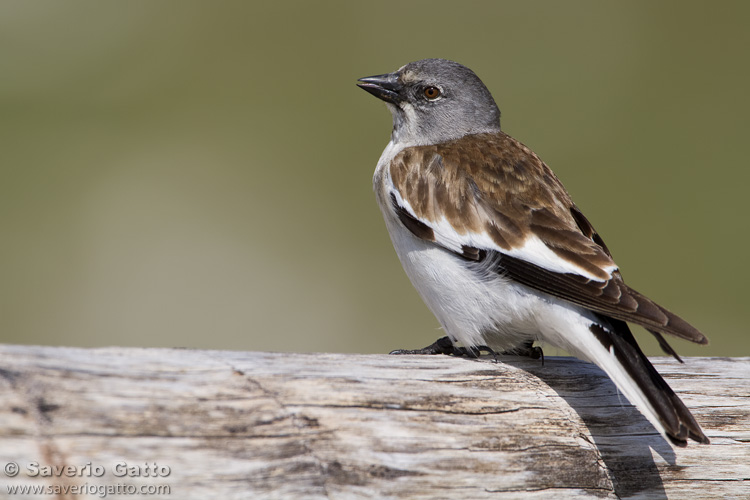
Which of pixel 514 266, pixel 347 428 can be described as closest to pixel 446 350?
pixel 514 266

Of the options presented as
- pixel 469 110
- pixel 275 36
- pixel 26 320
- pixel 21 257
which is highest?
pixel 275 36

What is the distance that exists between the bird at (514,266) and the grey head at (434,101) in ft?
0.52

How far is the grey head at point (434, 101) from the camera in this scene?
4.54m

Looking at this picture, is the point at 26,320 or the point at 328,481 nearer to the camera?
the point at 328,481

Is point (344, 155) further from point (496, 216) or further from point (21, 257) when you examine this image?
point (496, 216)

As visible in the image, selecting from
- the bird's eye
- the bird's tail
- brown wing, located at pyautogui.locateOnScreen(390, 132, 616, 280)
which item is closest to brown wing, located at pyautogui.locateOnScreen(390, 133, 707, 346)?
brown wing, located at pyautogui.locateOnScreen(390, 132, 616, 280)

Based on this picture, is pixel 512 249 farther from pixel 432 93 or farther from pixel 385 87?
pixel 385 87

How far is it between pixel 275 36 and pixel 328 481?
9169mm

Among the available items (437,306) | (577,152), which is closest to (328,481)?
(437,306)

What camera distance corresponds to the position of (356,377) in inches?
103

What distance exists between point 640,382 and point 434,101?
2.33 meters

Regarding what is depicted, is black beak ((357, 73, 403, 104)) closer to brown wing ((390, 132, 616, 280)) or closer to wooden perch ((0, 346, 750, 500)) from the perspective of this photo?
brown wing ((390, 132, 616, 280))

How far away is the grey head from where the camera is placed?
4.54 meters

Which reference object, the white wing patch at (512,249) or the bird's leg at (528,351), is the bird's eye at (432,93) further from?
the bird's leg at (528,351)
